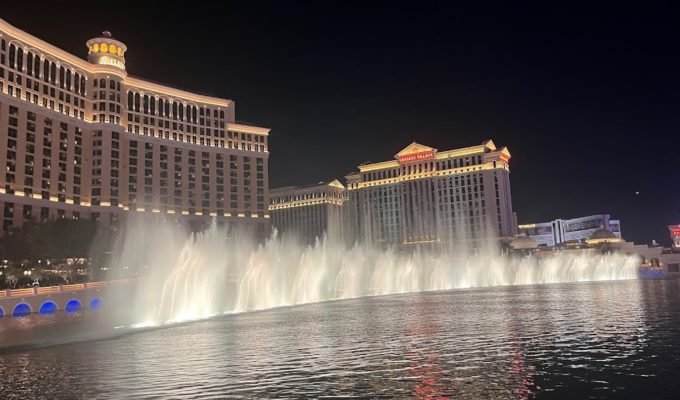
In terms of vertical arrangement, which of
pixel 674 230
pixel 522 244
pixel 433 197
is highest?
pixel 433 197

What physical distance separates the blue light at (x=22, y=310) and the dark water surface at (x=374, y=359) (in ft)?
85.1

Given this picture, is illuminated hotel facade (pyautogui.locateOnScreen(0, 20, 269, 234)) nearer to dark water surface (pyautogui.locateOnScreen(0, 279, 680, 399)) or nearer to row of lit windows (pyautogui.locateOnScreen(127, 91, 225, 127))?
row of lit windows (pyautogui.locateOnScreen(127, 91, 225, 127))

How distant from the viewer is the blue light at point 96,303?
61.0m

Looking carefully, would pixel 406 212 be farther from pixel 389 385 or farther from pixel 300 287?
pixel 389 385

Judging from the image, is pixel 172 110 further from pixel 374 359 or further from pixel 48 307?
pixel 374 359

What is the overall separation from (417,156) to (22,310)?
421 feet

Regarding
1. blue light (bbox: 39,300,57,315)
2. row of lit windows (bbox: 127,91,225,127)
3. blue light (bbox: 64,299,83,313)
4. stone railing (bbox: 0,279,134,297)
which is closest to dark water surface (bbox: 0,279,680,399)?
stone railing (bbox: 0,279,134,297)

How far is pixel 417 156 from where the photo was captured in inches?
6599

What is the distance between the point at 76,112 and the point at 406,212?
314 feet

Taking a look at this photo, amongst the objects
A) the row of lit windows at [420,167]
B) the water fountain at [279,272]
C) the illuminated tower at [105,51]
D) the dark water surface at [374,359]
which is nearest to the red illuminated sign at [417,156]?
the row of lit windows at [420,167]

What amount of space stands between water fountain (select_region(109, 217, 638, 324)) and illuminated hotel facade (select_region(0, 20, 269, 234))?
11151mm

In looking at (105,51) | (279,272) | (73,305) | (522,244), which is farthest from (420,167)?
(73,305)

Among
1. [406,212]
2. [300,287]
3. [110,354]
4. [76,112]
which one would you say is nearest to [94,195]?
Result: [76,112]

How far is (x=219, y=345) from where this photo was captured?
79.5 feet
